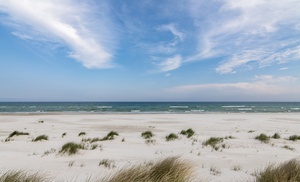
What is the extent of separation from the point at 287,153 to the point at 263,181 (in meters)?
6.47

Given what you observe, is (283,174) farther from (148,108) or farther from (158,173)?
(148,108)

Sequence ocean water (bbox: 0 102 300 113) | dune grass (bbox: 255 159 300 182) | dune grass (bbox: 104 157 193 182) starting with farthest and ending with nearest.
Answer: ocean water (bbox: 0 102 300 113), dune grass (bbox: 255 159 300 182), dune grass (bbox: 104 157 193 182)

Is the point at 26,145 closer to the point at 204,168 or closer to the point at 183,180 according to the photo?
the point at 204,168

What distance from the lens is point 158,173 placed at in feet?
17.9

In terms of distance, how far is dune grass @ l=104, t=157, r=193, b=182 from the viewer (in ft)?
15.5

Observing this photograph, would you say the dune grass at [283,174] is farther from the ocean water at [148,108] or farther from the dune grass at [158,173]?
the ocean water at [148,108]

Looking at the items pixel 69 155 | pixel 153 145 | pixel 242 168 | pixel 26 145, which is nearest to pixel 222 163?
pixel 242 168

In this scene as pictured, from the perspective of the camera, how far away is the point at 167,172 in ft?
17.9

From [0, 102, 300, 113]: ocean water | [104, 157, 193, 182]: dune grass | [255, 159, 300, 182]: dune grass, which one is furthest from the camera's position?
[0, 102, 300, 113]: ocean water

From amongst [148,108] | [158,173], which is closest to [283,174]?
[158,173]

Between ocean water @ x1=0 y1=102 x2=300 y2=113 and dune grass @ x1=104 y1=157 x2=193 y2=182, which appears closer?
dune grass @ x1=104 y1=157 x2=193 y2=182

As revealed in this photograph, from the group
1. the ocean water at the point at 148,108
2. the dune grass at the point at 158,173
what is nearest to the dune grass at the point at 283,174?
the dune grass at the point at 158,173

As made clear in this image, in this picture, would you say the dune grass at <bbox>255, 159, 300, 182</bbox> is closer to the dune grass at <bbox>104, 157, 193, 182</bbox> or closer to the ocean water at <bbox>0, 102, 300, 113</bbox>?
the dune grass at <bbox>104, 157, 193, 182</bbox>

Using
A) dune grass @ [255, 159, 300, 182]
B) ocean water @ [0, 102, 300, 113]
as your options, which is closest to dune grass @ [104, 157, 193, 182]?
dune grass @ [255, 159, 300, 182]
